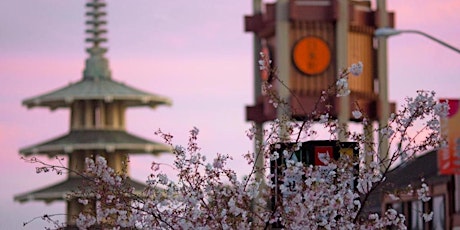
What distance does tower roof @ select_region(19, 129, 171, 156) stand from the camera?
136 meters

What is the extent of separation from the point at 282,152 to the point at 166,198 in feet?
6.63

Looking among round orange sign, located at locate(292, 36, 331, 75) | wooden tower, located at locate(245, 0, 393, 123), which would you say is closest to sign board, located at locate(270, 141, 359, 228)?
wooden tower, located at locate(245, 0, 393, 123)

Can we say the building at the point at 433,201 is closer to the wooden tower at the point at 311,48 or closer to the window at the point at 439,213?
the window at the point at 439,213

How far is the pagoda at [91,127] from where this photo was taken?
13638 centimetres

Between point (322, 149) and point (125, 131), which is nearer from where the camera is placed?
point (322, 149)

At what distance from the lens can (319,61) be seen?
4304 inches

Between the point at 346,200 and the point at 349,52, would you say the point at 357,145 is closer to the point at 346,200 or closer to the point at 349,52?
the point at 346,200

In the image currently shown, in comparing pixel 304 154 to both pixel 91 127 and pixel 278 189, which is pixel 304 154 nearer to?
pixel 278 189

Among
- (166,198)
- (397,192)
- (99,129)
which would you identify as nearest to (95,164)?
(166,198)

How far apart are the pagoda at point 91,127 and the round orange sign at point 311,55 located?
96.7ft

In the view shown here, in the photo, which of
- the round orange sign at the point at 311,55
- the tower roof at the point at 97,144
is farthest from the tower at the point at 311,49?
the tower roof at the point at 97,144

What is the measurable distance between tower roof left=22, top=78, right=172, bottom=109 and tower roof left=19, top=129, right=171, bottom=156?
3.08 meters

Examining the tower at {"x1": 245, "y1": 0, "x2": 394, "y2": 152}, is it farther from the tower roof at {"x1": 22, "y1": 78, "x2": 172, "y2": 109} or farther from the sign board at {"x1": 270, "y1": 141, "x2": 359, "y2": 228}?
the sign board at {"x1": 270, "y1": 141, "x2": 359, "y2": 228}

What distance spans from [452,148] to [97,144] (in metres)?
70.0
